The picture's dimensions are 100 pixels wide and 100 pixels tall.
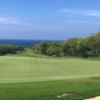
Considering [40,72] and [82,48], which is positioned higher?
[82,48]

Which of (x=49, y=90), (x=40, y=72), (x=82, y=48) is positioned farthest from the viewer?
(x=82, y=48)

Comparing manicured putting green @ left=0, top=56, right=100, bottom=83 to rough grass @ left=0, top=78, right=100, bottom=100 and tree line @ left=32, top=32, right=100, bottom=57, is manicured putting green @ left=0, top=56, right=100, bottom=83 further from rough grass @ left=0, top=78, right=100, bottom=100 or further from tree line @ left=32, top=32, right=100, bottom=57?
tree line @ left=32, top=32, right=100, bottom=57

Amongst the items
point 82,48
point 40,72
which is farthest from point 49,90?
point 82,48

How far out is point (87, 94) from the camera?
502 cm

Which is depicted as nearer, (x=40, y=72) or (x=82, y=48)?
(x=40, y=72)

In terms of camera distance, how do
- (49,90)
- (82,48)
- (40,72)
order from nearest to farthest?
(49,90) < (40,72) < (82,48)

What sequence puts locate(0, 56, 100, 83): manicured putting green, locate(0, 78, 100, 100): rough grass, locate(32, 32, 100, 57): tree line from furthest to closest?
locate(32, 32, 100, 57): tree line
locate(0, 56, 100, 83): manicured putting green
locate(0, 78, 100, 100): rough grass

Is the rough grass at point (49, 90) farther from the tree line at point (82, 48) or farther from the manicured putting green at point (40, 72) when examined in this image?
the tree line at point (82, 48)

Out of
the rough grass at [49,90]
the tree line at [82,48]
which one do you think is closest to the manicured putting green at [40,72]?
the rough grass at [49,90]

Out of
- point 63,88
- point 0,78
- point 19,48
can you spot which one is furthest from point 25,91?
point 19,48

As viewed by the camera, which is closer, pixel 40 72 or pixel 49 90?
pixel 49 90

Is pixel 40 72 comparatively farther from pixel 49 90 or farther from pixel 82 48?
pixel 82 48

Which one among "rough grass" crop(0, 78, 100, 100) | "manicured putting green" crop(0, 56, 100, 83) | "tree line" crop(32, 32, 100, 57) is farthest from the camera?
"tree line" crop(32, 32, 100, 57)

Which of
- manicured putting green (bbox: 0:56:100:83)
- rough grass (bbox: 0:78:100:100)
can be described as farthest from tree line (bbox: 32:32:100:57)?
rough grass (bbox: 0:78:100:100)
